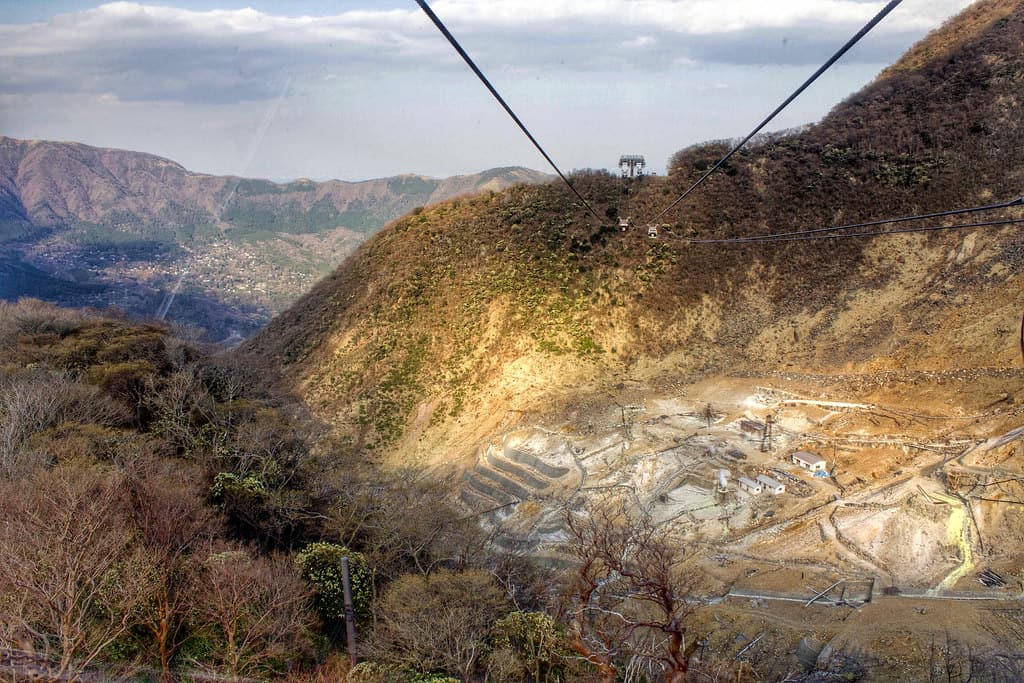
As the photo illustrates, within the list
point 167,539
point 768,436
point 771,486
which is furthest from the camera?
point 768,436

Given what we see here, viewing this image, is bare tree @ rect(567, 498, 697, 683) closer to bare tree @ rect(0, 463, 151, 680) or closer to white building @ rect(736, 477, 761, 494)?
white building @ rect(736, 477, 761, 494)

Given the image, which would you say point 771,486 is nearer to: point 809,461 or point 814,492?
point 814,492

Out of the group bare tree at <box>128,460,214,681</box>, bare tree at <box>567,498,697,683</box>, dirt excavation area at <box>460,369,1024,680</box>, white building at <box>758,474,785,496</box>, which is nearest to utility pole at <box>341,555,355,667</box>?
bare tree at <box>128,460,214,681</box>

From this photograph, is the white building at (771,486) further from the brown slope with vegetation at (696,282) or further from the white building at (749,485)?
the brown slope with vegetation at (696,282)

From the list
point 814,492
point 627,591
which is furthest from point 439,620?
point 814,492

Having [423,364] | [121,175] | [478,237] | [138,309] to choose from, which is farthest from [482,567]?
[121,175]

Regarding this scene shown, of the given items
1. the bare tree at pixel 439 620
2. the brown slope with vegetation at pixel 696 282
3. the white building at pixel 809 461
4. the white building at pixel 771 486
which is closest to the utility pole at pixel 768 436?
the white building at pixel 809 461
